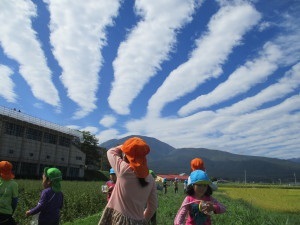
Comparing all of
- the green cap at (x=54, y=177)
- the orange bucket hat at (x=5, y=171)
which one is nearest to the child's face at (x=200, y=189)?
the green cap at (x=54, y=177)

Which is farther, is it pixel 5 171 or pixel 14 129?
pixel 14 129

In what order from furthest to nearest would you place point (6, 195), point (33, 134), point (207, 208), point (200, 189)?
1. point (33, 134)
2. point (6, 195)
3. point (200, 189)
4. point (207, 208)

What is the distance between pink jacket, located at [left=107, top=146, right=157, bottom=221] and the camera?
411 cm

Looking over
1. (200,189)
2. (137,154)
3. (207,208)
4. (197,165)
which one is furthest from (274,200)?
(137,154)

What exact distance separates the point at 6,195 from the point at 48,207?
125 centimetres

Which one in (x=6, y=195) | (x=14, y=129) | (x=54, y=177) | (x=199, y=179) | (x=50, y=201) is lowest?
(x=50, y=201)

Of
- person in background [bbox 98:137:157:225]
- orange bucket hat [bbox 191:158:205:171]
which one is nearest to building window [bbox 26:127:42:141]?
orange bucket hat [bbox 191:158:205:171]

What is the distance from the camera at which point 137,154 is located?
4.03 m

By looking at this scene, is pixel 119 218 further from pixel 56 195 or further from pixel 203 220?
pixel 56 195

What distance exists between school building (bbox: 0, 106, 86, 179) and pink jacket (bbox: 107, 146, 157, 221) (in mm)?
Result: 46691

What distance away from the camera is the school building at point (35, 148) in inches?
1912

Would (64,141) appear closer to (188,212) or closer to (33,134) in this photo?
(33,134)

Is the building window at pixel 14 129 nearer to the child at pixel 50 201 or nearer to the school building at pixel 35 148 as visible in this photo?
the school building at pixel 35 148

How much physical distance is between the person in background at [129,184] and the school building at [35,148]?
46684mm
